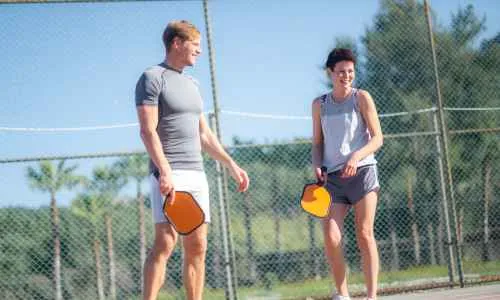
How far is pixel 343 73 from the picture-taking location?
5430 mm

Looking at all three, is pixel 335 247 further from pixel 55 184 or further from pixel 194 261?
pixel 55 184

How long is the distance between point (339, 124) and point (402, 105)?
21516 mm

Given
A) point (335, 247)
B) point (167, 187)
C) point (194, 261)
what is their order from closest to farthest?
point (167, 187) → point (194, 261) → point (335, 247)

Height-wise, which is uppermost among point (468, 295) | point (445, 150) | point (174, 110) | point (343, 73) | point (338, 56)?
point (338, 56)

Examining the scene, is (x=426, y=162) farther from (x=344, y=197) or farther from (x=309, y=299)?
(x=344, y=197)

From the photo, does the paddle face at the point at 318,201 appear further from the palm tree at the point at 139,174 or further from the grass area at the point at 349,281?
the palm tree at the point at 139,174

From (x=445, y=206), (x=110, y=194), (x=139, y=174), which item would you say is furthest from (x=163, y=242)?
(x=110, y=194)

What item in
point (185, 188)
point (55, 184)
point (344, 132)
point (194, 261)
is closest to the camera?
point (185, 188)

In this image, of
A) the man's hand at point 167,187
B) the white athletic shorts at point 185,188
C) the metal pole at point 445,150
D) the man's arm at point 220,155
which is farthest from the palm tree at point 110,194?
the man's hand at point 167,187

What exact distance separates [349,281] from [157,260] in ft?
23.1

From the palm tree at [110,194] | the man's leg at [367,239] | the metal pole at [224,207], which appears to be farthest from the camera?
the palm tree at [110,194]

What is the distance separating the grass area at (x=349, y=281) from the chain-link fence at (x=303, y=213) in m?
0.04

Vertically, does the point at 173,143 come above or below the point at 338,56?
below

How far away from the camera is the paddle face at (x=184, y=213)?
4461 millimetres
